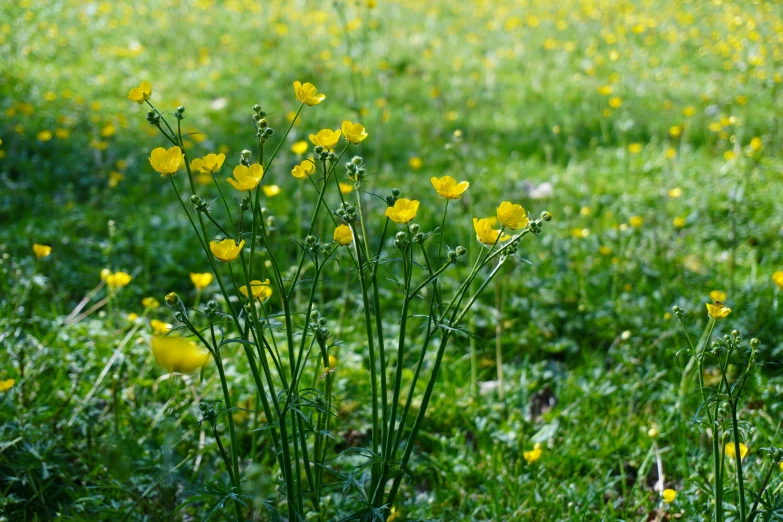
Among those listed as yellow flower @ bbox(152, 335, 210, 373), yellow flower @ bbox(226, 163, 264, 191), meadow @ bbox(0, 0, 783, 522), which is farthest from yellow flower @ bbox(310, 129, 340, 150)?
yellow flower @ bbox(152, 335, 210, 373)

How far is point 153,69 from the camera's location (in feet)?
16.9

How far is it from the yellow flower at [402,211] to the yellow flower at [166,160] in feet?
1.31

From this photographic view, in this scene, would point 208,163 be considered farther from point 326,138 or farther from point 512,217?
point 512,217

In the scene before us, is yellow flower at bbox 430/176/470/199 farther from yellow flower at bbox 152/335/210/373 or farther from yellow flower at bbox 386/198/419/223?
yellow flower at bbox 152/335/210/373

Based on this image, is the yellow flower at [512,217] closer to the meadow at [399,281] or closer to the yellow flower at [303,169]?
the meadow at [399,281]

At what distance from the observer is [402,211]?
118 centimetres

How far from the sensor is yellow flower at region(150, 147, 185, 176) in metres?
1.21

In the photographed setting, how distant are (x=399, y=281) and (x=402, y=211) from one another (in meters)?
1.12

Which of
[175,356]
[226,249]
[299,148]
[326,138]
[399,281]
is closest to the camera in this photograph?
[175,356]

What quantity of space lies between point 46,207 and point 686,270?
2890mm

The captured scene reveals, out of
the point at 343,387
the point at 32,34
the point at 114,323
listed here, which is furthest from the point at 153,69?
the point at 343,387

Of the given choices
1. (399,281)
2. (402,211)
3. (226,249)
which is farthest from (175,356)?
(399,281)

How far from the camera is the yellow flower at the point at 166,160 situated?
1.21 meters

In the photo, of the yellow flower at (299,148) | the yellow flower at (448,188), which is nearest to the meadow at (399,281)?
the yellow flower at (448,188)
